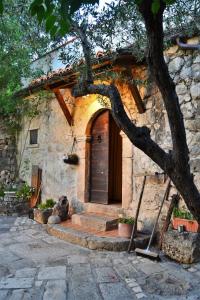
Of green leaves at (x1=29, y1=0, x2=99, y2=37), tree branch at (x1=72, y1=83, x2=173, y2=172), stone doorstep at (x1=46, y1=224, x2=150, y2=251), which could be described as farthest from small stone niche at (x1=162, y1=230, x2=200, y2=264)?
green leaves at (x1=29, y1=0, x2=99, y2=37)

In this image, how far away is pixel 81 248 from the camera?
16.0 ft

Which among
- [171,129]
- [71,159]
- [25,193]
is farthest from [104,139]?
[171,129]

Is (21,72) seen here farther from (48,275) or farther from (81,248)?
(48,275)

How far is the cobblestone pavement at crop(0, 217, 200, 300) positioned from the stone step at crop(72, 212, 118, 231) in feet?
2.28

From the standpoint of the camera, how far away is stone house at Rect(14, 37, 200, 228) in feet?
16.1

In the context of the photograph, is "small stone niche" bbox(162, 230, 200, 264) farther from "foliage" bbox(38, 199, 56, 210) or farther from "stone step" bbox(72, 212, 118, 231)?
"foliage" bbox(38, 199, 56, 210)

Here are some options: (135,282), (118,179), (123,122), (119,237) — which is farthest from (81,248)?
(123,122)

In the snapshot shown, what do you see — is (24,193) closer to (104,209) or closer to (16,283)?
(104,209)

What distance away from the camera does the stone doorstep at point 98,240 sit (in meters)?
4.70

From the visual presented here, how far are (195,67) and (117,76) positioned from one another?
1189mm

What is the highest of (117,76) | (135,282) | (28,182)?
(117,76)

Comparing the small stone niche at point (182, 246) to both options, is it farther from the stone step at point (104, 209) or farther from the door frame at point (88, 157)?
the door frame at point (88, 157)

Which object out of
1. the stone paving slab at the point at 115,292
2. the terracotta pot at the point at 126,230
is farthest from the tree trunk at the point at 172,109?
the terracotta pot at the point at 126,230

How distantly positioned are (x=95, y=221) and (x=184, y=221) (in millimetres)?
1675
